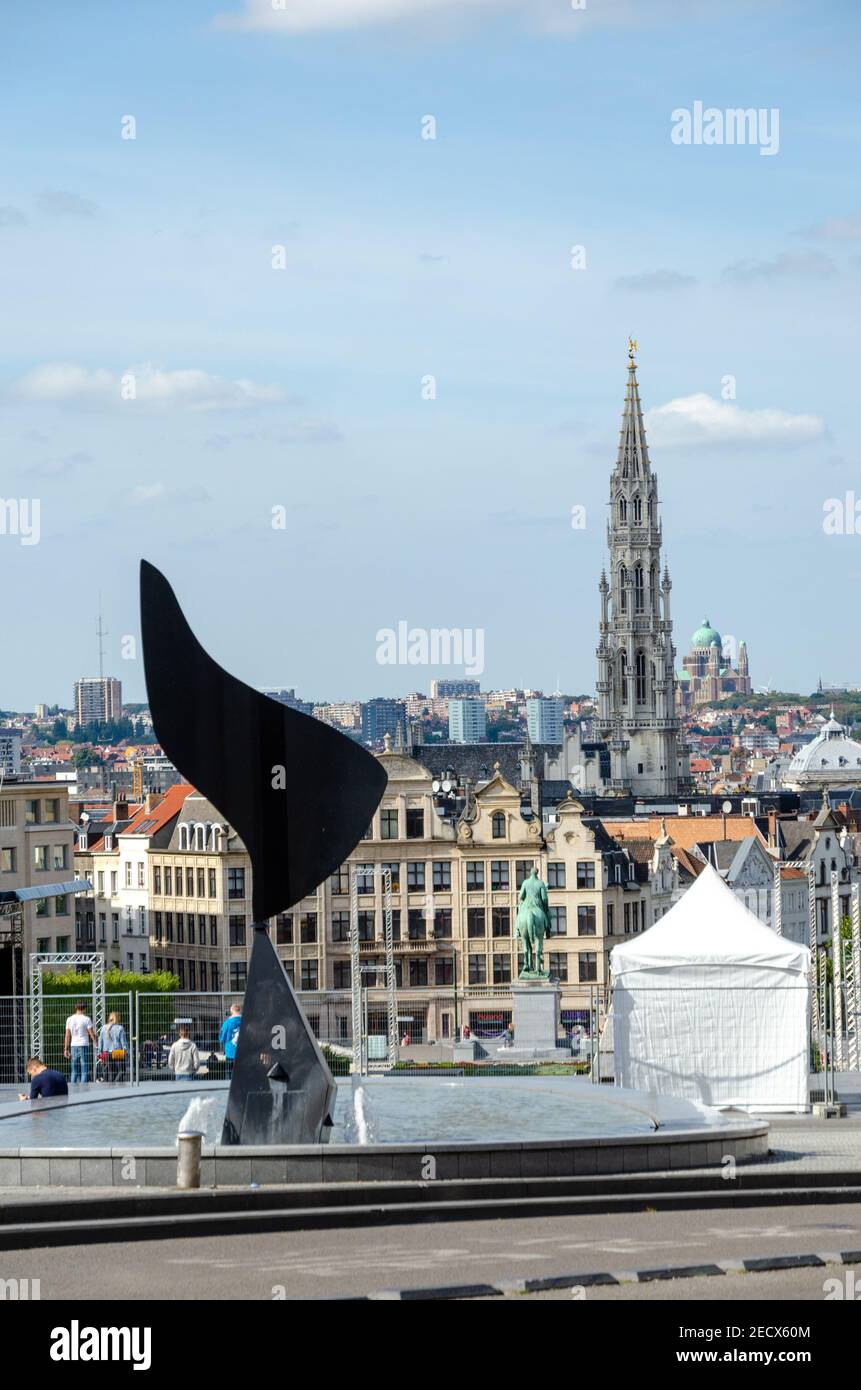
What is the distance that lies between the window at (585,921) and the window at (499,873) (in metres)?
2.93

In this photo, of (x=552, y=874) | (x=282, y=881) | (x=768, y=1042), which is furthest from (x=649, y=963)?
(x=552, y=874)

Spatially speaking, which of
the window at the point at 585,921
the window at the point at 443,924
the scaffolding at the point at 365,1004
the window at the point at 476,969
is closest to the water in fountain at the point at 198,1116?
the scaffolding at the point at 365,1004

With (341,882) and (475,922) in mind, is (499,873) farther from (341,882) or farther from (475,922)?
(341,882)

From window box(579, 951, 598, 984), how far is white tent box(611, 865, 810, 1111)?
56.9m

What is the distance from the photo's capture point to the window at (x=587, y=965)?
8631 centimetres

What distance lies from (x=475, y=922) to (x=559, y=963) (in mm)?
3470

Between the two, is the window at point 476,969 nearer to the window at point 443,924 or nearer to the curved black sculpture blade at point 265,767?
the window at point 443,924

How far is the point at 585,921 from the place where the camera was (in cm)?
8694

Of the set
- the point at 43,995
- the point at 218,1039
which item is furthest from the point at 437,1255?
the point at 218,1039

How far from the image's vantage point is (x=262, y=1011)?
24047 millimetres

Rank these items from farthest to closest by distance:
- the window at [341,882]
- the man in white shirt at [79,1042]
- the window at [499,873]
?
the window at [499,873], the window at [341,882], the man in white shirt at [79,1042]

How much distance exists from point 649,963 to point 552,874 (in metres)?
57.1

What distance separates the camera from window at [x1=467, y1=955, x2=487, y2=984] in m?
86.2

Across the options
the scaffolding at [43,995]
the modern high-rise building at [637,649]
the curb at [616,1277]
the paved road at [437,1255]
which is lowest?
the paved road at [437,1255]
